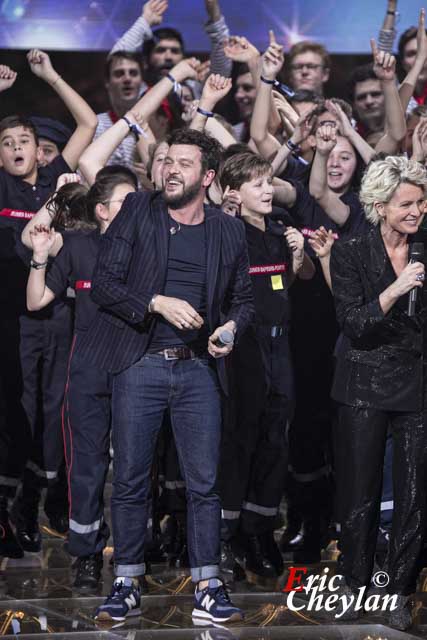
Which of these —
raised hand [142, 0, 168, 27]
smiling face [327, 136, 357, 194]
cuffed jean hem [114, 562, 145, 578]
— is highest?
raised hand [142, 0, 168, 27]

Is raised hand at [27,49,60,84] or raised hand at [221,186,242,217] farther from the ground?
raised hand at [27,49,60,84]

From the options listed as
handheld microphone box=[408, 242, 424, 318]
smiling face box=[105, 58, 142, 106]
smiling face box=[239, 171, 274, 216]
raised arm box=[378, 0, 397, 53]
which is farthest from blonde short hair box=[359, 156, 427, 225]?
smiling face box=[105, 58, 142, 106]

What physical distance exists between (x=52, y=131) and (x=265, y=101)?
1160 millimetres

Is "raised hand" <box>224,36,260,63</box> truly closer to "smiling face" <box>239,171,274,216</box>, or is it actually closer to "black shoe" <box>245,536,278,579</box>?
"smiling face" <box>239,171,274,216</box>

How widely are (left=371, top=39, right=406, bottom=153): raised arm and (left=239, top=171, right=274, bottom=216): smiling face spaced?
1.05 m

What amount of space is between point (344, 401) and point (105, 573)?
4.53 feet

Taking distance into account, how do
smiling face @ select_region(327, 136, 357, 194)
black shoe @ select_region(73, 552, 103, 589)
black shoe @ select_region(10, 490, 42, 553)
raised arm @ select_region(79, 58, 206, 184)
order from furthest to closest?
smiling face @ select_region(327, 136, 357, 194), raised arm @ select_region(79, 58, 206, 184), black shoe @ select_region(10, 490, 42, 553), black shoe @ select_region(73, 552, 103, 589)

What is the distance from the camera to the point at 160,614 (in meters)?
4.83

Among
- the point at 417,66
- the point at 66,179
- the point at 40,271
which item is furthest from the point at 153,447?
the point at 417,66

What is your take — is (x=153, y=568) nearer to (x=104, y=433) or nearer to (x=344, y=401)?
(x=104, y=433)

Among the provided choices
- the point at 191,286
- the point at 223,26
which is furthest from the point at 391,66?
the point at 191,286

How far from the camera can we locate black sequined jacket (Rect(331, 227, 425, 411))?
4750 millimetres

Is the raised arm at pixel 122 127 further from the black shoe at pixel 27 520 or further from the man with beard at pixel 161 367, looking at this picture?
the black shoe at pixel 27 520

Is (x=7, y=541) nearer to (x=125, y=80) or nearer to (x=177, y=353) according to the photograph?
(x=177, y=353)
